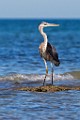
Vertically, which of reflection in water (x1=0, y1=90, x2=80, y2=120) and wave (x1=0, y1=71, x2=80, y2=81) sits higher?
wave (x1=0, y1=71, x2=80, y2=81)

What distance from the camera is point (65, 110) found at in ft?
32.5

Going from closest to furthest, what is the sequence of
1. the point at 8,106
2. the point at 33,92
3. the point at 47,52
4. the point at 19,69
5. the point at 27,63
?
the point at 8,106 → the point at 33,92 → the point at 47,52 → the point at 19,69 → the point at 27,63

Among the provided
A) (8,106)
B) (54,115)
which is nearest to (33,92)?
(8,106)

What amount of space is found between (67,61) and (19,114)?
34.9ft

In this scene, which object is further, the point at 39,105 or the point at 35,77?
the point at 35,77

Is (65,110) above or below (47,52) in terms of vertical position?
below

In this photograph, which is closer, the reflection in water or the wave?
the reflection in water

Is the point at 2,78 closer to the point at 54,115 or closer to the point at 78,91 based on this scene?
the point at 78,91

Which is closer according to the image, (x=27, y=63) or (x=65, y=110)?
(x=65, y=110)

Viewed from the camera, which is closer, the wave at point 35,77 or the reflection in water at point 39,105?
the reflection in water at point 39,105

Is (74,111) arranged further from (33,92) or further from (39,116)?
(33,92)

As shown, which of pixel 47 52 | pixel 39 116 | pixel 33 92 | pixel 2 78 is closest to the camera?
pixel 39 116

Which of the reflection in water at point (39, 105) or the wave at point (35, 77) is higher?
the wave at point (35, 77)

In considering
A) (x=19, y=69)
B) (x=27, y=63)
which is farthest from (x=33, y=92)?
(x=27, y=63)
